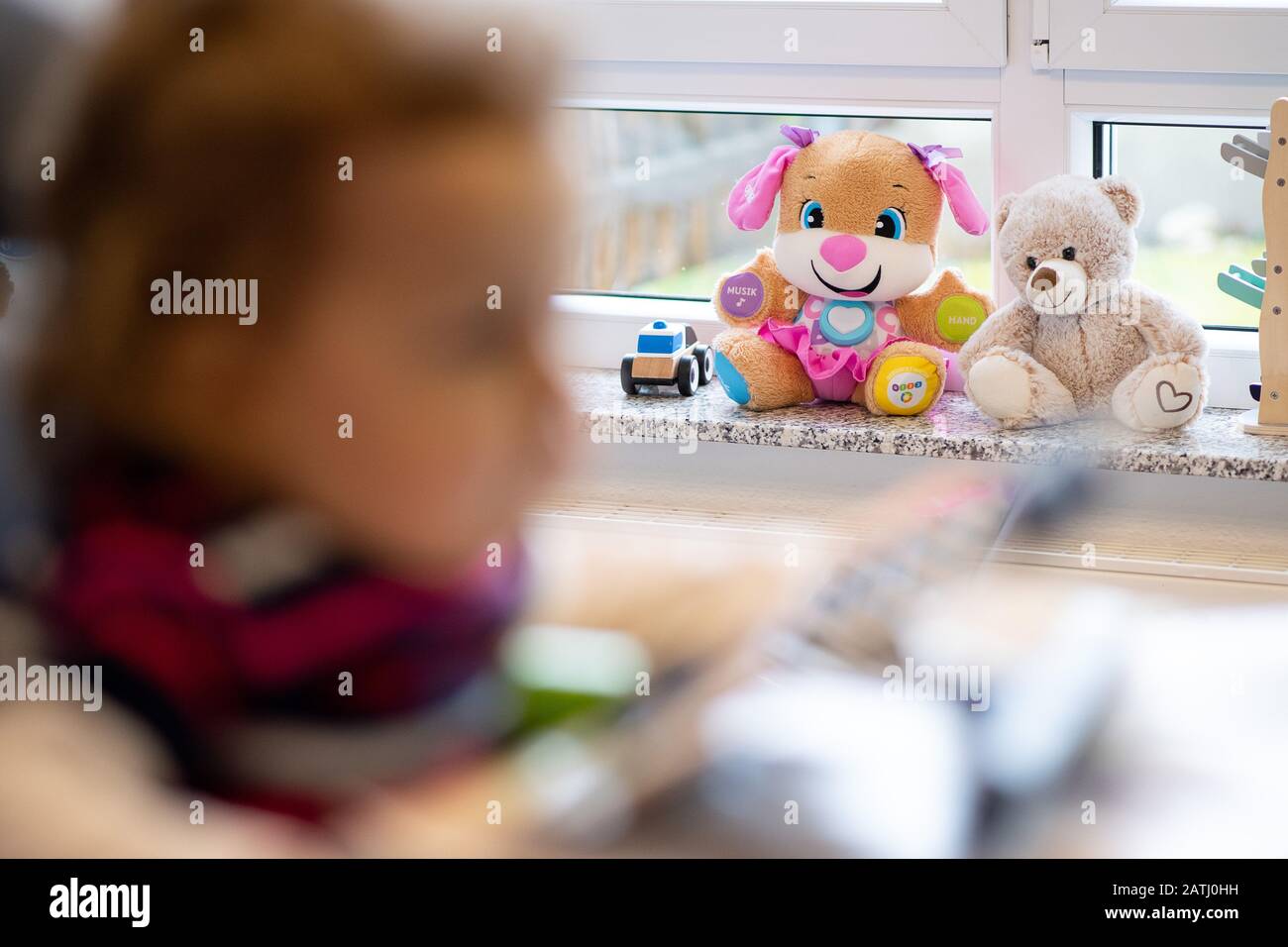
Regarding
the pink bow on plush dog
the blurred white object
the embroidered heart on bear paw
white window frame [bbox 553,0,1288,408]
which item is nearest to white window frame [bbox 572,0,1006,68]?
white window frame [bbox 553,0,1288,408]

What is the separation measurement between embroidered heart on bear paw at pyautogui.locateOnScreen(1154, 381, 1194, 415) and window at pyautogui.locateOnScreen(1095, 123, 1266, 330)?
156mm

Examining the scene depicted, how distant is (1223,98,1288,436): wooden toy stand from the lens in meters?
0.98

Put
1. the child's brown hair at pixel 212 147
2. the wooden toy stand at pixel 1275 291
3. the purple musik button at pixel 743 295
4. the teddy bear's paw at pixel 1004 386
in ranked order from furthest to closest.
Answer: the purple musik button at pixel 743 295 < the teddy bear's paw at pixel 1004 386 < the wooden toy stand at pixel 1275 291 < the child's brown hair at pixel 212 147

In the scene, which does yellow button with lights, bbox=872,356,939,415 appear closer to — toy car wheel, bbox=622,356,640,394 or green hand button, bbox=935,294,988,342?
green hand button, bbox=935,294,988,342

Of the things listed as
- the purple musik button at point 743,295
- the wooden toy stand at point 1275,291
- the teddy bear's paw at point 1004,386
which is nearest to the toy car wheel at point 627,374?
the purple musik button at point 743,295

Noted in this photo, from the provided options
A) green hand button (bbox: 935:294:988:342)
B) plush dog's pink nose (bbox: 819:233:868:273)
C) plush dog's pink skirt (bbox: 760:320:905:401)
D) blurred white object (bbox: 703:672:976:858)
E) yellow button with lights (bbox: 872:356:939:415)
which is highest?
plush dog's pink nose (bbox: 819:233:868:273)

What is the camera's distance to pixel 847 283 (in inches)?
45.2

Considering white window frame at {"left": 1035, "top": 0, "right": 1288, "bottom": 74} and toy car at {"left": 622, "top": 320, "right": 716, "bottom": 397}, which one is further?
toy car at {"left": 622, "top": 320, "right": 716, "bottom": 397}

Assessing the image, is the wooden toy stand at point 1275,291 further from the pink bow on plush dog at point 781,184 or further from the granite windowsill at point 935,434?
the pink bow on plush dog at point 781,184

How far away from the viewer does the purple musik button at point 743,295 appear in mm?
1219

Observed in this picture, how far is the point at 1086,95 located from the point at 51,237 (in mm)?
1160

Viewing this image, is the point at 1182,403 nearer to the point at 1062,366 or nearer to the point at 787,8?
the point at 1062,366

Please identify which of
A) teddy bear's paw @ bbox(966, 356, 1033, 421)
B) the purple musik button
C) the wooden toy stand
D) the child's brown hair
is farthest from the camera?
the purple musik button

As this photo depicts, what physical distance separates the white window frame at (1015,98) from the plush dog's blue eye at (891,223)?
0.50 feet
